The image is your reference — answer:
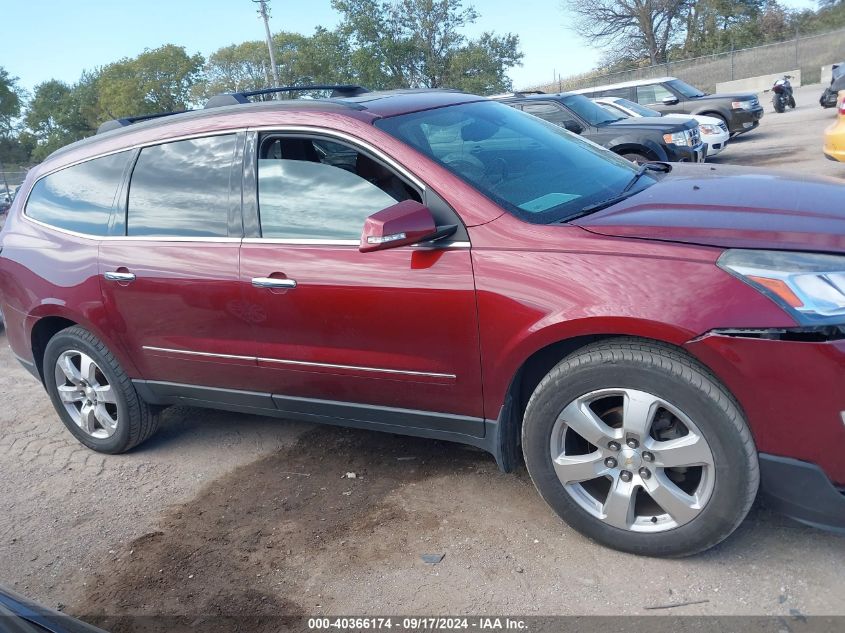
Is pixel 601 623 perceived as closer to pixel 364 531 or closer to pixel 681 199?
pixel 364 531

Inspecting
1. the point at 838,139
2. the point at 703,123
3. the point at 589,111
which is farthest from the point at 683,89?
the point at 838,139

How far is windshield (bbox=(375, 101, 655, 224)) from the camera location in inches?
126

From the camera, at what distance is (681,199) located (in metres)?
3.15

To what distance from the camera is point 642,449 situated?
276 centimetres

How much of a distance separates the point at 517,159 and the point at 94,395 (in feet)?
9.30

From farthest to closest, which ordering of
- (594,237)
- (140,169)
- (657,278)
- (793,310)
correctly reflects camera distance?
(140,169)
(594,237)
(657,278)
(793,310)

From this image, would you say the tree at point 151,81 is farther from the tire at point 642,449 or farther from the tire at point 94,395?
the tire at point 642,449

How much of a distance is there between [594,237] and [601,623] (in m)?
1.38

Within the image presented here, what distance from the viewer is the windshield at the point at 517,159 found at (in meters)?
3.19

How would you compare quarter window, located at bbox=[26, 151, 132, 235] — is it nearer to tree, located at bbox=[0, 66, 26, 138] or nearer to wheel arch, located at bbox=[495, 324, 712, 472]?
wheel arch, located at bbox=[495, 324, 712, 472]

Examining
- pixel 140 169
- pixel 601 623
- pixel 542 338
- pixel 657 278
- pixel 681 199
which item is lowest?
pixel 601 623

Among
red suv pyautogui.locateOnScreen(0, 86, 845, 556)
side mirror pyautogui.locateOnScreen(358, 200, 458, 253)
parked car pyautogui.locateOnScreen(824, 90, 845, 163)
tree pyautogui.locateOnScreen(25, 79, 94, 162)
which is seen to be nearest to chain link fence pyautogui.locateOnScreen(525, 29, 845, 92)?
parked car pyautogui.locateOnScreen(824, 90, 845, 163)

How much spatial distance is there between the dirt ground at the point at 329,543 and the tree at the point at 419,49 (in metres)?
33.9

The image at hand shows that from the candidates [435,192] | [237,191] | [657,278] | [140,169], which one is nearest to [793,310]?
[657,278]
